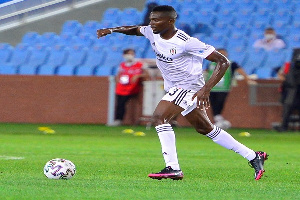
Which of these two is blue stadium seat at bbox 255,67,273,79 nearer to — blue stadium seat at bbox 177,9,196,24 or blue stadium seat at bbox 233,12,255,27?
blue stadium seat at bbox 233,12,255,27

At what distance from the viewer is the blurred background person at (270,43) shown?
2097 cm

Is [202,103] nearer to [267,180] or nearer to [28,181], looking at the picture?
[267,180]

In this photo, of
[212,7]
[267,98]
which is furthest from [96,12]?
[267,98]

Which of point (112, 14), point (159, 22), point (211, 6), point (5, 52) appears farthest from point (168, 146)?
point (112, 14)

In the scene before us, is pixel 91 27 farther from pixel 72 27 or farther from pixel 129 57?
pixel 129 57

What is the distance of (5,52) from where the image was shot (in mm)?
25578

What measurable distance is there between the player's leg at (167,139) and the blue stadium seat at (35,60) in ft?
51.8

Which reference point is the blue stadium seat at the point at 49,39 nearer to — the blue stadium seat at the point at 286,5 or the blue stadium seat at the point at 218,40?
the blue stadium seat at the point at 218,40

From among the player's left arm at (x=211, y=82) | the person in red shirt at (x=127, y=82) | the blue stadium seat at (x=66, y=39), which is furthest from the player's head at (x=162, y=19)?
the blue stadium seat at (x=66, y=39)

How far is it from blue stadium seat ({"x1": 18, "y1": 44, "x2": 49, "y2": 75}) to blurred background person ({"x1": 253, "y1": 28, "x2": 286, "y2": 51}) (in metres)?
6.69

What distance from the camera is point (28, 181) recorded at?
7.97 meters

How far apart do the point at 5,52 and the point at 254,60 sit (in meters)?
7.99

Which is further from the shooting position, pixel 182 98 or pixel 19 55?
pixel 19 55

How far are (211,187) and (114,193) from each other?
3.67 ft
